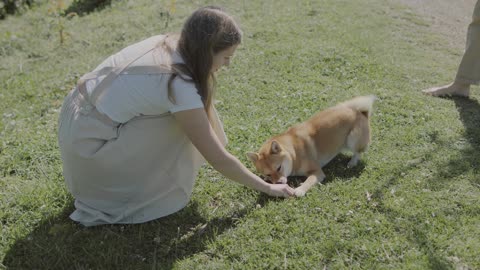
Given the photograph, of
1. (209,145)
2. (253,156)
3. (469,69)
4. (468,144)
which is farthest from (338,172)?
(469,69)

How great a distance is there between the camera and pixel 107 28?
944 centimetres

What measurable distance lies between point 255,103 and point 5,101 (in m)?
3.73

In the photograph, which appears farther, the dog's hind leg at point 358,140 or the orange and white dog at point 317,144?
the dog's hind leg at point 358,140

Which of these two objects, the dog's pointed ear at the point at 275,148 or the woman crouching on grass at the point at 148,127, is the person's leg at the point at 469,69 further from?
the woman crouching on grass at the point at 148,127

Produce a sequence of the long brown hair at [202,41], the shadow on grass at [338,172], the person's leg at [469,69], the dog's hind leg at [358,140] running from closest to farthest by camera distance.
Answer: the long brown hair at [202,41]
the shadow on grass at [338,172]
the dog's hind leg at [358,140]
the person's leg at [469,69]

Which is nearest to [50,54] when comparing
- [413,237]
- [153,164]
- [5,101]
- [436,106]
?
[5,101]

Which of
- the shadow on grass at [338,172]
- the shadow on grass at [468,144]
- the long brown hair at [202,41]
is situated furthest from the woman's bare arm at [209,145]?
the shadow on grass at [468,144]

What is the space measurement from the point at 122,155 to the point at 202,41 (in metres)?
1.05

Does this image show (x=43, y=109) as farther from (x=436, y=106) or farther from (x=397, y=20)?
(x=397, y=20)

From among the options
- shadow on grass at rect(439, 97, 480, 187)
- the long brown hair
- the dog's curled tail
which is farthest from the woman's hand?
shadow on grass at rect(439, 97, 480, 187)

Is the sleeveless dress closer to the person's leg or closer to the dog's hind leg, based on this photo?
the dog's hind leg

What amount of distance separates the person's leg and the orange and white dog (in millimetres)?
1928

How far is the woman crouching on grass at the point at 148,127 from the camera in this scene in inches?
123

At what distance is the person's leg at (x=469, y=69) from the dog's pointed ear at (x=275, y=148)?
2908 mm
